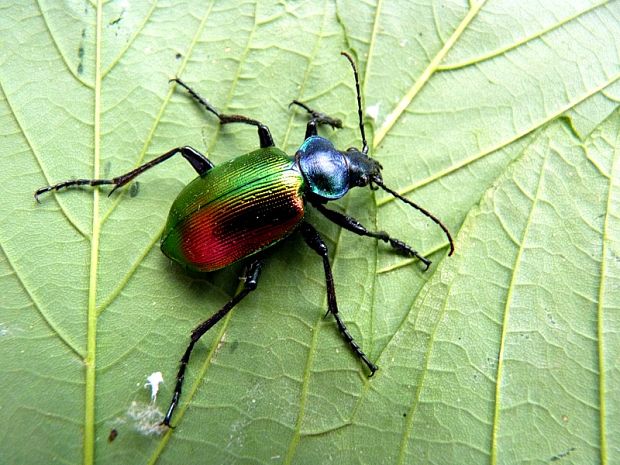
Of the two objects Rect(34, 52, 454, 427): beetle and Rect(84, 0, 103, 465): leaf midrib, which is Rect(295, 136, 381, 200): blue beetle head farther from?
Rect(84, 0, 103, 465): leaf midrib

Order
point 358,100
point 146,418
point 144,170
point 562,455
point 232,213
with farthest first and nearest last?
1. point 358,100
2. point 144,170
3. point 232,213
4. point 146,418
5. point 562,455

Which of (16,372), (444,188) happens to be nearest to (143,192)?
(16,372)

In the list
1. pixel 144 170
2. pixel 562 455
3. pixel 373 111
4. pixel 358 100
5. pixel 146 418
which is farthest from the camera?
pixel 373 111

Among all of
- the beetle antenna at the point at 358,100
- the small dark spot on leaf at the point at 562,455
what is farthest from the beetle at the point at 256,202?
the small dark spot on leaf at the point at 562,455

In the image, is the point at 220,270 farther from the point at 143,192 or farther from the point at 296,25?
the point at 296,25

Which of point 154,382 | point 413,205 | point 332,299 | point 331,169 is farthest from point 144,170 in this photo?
point 413,205

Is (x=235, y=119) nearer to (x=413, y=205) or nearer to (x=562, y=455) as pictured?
(x=413, y=205)
